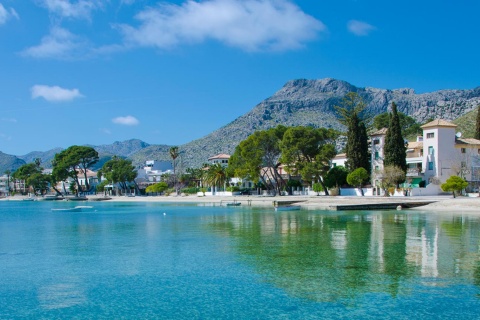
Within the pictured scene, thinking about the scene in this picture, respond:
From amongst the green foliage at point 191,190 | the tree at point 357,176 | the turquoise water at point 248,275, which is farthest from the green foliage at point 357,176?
the green foliage at point 191,190

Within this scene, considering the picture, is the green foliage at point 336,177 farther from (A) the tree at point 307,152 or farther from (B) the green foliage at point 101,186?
(B) the green foliage at point 101,186

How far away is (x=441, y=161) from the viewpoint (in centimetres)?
6494

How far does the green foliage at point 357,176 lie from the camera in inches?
2640

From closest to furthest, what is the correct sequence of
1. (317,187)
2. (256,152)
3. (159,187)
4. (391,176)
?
(391,176), (317,187), (256,152), (159,187)

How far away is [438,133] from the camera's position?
65.0m

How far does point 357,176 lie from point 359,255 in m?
45.4

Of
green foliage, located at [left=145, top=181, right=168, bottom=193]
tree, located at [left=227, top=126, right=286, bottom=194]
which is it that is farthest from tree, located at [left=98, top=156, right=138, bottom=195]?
tree, located at [left=227, top=126, right=286, bottom=194]

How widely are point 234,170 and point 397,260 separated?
6320cm

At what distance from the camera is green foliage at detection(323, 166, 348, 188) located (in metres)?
72.6

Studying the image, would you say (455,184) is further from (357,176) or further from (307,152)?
(307,152)

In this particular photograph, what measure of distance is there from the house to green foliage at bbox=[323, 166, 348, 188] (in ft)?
17.5

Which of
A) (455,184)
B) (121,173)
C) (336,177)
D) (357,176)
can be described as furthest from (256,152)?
(121,173)

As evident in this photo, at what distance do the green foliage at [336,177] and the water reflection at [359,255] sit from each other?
33.8 metres

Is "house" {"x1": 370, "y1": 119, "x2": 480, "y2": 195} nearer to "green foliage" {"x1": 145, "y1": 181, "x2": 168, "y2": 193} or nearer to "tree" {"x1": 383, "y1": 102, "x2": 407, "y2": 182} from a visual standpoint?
"tree" {"x1": 383, "y1": 102, "x2": 407, "y2": 182}
